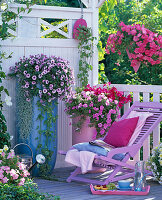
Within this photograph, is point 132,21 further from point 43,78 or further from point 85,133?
point 43,78

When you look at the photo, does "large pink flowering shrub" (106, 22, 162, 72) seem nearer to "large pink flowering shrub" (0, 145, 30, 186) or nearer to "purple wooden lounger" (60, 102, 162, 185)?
"purple wooden lounger" (60, 102, 162, 185)

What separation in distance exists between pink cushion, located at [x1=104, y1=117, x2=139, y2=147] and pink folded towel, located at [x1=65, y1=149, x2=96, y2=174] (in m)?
0.46

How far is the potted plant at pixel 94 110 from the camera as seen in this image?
18.9 ft

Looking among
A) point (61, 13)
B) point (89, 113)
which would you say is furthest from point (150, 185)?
point (61, 13)

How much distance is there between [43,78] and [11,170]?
145cm

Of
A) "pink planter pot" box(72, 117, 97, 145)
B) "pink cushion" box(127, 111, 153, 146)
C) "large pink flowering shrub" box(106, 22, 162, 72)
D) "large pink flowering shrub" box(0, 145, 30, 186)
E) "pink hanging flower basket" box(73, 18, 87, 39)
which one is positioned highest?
"pink hanging flower basket" box(73, 18, 87, 39)

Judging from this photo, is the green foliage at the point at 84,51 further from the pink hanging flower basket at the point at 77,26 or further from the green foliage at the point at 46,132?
the green foliage at the point at 46,132

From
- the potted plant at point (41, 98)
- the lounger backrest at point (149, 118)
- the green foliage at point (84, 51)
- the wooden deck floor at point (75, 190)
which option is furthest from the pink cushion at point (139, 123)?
the green foliage at point (84, 51)

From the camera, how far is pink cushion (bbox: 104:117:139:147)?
530 cm

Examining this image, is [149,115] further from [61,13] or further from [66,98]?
[61,13]

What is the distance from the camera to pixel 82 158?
16.5 ft

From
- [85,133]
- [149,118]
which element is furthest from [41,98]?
[149,118]

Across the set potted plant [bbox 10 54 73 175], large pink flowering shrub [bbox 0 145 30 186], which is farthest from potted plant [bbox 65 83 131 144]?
large pink flowering shrub [bbox 0 145 30 186]

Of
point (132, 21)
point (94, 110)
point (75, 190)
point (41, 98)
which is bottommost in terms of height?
point (75, 190)
